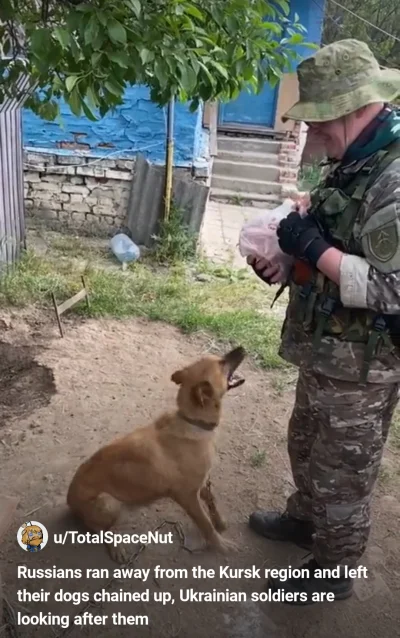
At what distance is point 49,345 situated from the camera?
4715 millimetres

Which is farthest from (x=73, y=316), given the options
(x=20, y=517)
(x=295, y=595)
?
(x=295, y=595)

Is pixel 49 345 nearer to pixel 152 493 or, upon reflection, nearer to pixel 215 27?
pixel 152 493

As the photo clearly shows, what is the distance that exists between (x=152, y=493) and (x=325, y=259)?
1.32m

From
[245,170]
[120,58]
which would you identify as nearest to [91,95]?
[120,58]

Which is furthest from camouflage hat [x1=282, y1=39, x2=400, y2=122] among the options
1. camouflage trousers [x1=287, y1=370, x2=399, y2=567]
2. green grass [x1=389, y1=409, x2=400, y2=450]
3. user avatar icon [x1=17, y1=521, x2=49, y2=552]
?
green grass [x1=389, y1=409, x2=400, y2=450]

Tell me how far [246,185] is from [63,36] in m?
8.51

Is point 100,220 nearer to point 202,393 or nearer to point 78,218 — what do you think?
point 78,218

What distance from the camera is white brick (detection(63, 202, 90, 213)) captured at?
7.68 m

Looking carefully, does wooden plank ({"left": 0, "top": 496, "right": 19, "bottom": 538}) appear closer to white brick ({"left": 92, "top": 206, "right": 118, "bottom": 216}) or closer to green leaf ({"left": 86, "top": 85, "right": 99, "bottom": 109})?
green leaf ({"left": 86, "top": 85, "right": 99, "bottom": 109})

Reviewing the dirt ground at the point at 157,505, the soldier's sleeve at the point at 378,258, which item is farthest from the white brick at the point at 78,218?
the soldier's sleeve at the point at 378,258

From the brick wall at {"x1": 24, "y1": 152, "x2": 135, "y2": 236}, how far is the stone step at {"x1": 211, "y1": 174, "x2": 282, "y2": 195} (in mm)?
2944

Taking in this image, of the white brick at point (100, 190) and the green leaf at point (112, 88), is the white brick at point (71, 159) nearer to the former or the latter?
the white brick at point (100, 190)

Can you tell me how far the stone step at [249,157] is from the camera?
10.2 meters

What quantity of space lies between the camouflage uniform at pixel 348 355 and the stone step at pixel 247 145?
8.55 m
